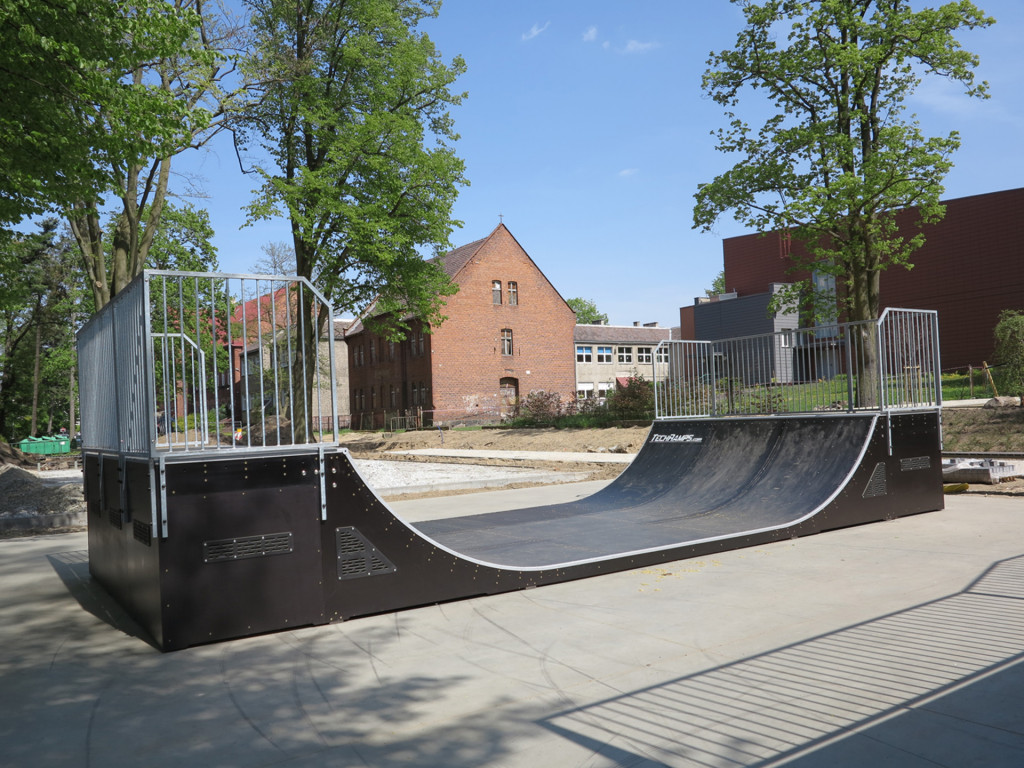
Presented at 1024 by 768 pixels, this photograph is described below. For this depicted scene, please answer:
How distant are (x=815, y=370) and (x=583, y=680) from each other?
9.02 m

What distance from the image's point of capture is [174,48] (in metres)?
11.3

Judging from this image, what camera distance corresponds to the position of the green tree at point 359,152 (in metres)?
23.5

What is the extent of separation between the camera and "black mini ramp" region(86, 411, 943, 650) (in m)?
5.33

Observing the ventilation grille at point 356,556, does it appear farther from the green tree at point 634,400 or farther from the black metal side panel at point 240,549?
the green tree at point 634,400

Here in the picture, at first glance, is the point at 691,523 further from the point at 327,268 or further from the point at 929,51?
the point at 327,268

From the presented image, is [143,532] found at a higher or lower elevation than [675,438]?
lower

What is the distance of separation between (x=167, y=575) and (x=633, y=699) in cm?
322

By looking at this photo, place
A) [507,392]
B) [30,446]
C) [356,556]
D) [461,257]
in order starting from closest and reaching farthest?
[356,556] → [30,446] → [507,392] → [461,257]

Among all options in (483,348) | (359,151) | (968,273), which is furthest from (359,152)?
(968,273)

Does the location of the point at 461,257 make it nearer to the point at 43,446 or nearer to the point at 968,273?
the point at 43,446

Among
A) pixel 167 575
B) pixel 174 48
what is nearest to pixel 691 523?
pixel 167 575

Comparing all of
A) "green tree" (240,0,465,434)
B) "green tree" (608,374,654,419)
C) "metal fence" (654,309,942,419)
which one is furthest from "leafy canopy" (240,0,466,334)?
"metal fence" (654,309,942,419)

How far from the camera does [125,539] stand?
6234mm

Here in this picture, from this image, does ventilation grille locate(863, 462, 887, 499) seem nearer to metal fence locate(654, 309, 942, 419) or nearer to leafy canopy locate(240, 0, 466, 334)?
metal fence locate(654, 309, 942, 419)
